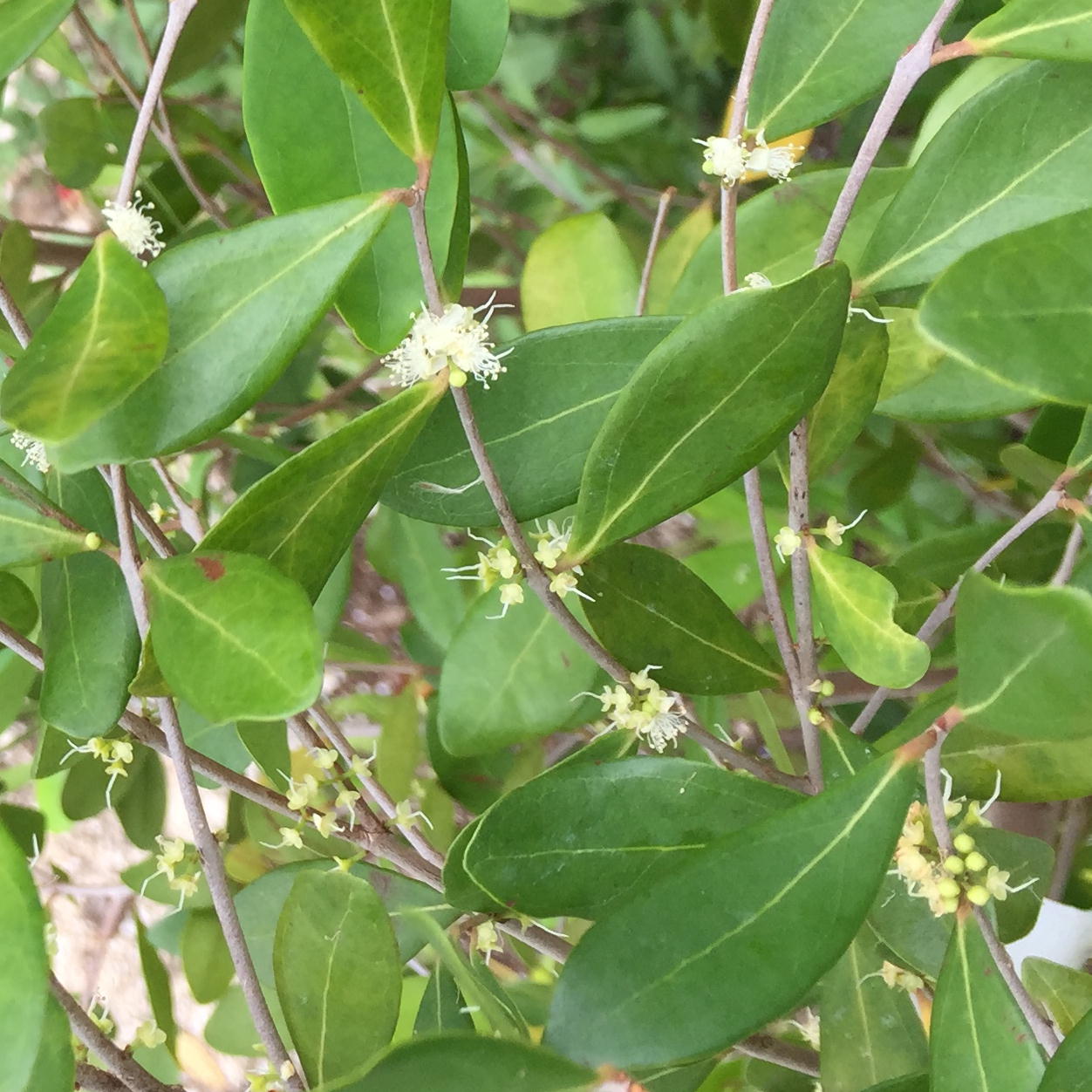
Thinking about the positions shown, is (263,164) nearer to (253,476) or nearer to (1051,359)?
(1051,359)

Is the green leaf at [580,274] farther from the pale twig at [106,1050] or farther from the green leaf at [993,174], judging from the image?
the pale twig at [106,1050]

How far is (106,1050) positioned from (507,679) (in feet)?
0.93

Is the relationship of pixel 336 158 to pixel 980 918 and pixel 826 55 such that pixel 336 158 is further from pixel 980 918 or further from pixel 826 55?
pixel 980 918

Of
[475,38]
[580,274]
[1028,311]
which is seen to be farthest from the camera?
[580,274]

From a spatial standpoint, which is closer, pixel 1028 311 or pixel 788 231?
pixel 1028 311

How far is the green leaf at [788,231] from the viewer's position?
0.58 meters

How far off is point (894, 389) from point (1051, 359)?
0.18m

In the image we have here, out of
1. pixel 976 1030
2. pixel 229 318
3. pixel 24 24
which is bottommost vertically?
pixel 976 1030

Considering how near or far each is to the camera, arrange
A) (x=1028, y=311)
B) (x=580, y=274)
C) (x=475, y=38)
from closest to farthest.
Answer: (x=1028, y=311)
(x=475, y=38)
(x=580, y=274)

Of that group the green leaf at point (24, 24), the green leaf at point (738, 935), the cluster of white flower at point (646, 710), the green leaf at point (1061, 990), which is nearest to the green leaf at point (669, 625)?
the cluster of white flower at point (646, 710)

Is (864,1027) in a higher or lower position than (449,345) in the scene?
lower

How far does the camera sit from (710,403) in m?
0.41

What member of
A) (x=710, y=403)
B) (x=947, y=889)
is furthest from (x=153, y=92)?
(x=947, y=889)

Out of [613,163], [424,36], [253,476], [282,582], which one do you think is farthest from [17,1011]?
[613,163]
